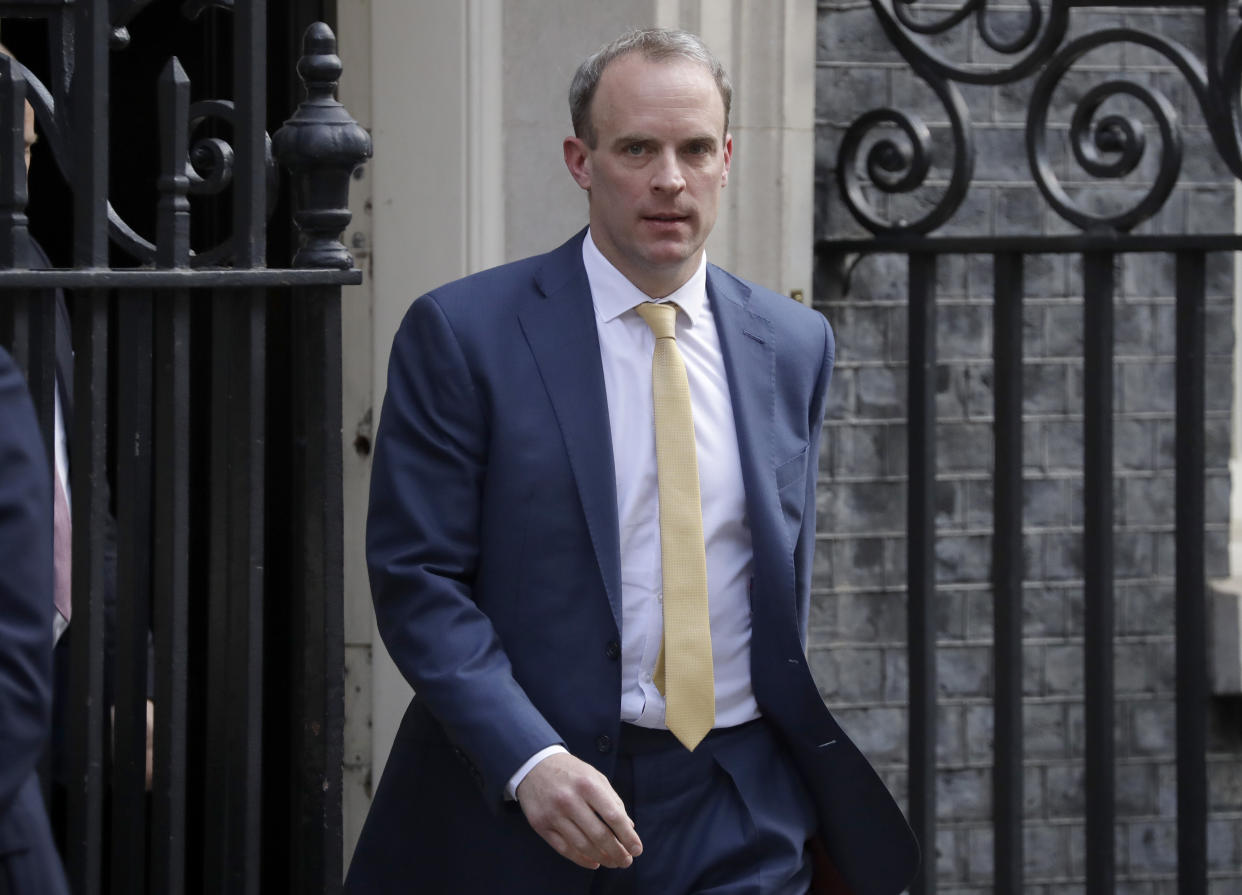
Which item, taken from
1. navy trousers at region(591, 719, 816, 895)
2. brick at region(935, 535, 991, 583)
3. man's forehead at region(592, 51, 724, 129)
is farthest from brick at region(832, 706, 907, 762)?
man's forehead at region(592, 51, 724, 129)

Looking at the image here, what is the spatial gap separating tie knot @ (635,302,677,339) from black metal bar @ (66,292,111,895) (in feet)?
2.64

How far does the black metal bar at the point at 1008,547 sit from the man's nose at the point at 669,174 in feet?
4.77

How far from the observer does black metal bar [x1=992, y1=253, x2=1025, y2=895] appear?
4.04 m

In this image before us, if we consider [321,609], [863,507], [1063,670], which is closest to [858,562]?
[863,507]

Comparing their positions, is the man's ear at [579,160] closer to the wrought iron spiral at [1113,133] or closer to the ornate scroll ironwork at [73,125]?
the ornate scroll ironwork at [73,125]

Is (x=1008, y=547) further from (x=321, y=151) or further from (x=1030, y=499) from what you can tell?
(x=321, y=151)

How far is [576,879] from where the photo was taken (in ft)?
8.99

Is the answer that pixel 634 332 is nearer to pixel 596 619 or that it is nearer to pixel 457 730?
pixel 596 619

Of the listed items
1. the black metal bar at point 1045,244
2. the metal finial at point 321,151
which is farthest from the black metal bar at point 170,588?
the black metal bar at point 1045,244

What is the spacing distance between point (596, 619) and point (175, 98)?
39.3 inches

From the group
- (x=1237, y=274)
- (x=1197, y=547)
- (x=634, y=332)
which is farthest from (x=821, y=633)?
(x=634, y=332)

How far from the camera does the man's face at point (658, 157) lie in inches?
110

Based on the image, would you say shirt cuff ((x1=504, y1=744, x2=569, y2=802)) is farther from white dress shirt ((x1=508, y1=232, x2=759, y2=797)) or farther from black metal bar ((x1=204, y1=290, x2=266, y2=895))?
black metal bar ((x1=204, y1=290, x2=266, y2=895))

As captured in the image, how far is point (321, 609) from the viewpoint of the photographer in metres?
3.04
